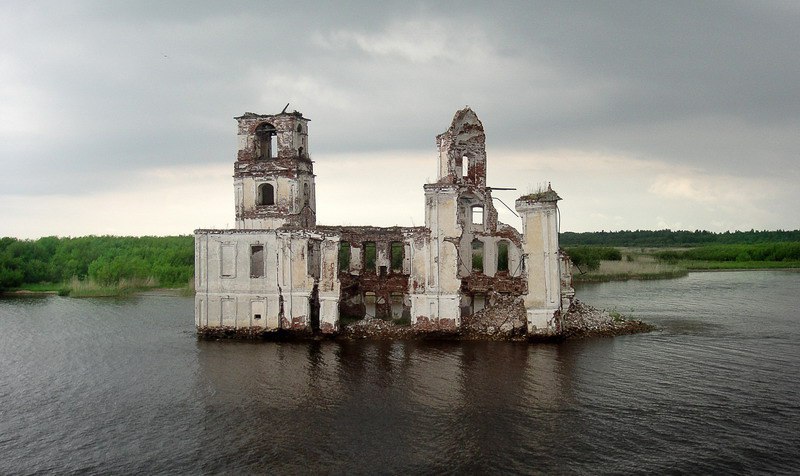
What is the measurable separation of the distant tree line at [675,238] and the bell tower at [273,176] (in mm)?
94845

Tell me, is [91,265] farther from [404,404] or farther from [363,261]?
[404,404]

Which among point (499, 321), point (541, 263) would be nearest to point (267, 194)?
point (499, 321)

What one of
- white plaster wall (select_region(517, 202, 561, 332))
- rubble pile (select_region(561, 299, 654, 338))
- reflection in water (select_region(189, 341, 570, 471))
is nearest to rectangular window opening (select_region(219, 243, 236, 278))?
reflection in water (select_region(189, 341, 570, 471))

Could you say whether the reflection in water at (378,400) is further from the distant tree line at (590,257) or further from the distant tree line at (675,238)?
the distant tree line at (675,238)

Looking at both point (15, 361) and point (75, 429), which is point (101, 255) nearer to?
point (15, 361)

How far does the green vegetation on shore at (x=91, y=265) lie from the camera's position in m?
54.8

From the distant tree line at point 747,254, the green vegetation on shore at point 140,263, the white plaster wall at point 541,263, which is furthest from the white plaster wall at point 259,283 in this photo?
the distant tree line at point 747,254

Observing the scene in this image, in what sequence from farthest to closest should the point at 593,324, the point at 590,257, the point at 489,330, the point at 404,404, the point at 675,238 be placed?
1. the point at 675,238
2. the point at 590,257
3. the point at 593,324
4. the point at 489,330
5. the point at 404,404

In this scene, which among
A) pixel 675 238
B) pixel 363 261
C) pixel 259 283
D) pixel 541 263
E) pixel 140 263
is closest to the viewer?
pixel 541 263

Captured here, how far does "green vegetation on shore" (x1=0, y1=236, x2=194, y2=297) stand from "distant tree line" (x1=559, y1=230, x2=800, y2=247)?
7698cm

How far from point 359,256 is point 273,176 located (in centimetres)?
563

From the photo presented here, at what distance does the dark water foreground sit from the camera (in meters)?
16.1

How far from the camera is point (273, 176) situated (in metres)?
32.6

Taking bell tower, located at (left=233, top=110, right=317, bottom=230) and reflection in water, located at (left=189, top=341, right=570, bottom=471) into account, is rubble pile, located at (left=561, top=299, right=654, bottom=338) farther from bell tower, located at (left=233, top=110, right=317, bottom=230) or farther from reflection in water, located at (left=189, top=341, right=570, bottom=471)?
bell tower, located at (left=233, top=110, right=317, bottom=230)
